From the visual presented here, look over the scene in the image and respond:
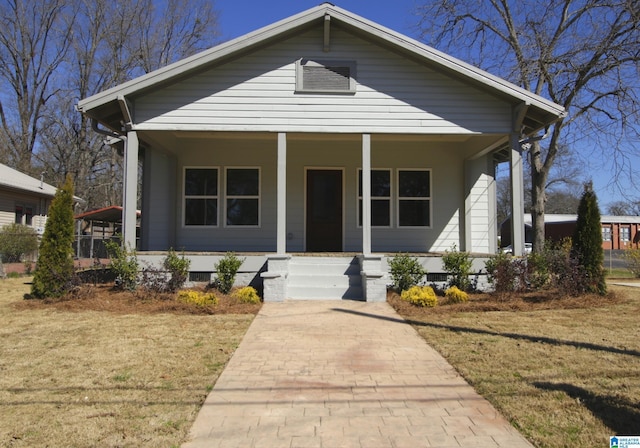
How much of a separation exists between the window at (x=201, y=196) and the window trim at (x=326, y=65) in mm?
3579

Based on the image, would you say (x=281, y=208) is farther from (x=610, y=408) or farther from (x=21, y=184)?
(x=21, y=184)

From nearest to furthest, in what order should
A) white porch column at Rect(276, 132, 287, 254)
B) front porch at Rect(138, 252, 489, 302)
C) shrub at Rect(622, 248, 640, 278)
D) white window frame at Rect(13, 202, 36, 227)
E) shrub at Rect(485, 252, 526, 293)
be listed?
front porch at Rect(138, 252, 489, 302), shrub at Rect(485, 252, 526, 293), white porch column at Rect(276, 132, 287, 254), shrub at Rect(622, 248, 640, 278), white window frame at Rect(13, 202, 36, 227)

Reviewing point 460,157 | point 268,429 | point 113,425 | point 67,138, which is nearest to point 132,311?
point 113,425

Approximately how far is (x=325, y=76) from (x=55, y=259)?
6420 mm

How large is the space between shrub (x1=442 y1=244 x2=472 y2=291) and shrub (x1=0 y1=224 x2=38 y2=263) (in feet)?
53.4

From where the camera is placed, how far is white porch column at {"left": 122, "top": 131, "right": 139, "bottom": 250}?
9.27 metres

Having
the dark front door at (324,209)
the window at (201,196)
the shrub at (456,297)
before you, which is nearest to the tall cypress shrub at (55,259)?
the window at (201,196)

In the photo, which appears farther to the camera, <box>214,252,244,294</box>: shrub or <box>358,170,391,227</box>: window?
<box>358,170,391,227</box>: window

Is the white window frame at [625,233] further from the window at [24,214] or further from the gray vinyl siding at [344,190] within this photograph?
the window at [24,214]

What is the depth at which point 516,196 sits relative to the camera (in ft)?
31.7

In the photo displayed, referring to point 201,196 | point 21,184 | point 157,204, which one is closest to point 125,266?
point 157,204

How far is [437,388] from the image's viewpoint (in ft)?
13.4

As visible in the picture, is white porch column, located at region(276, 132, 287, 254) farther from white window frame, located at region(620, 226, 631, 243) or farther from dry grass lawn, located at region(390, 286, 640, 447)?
white window frame, located at region(620, 226, 631, 243)

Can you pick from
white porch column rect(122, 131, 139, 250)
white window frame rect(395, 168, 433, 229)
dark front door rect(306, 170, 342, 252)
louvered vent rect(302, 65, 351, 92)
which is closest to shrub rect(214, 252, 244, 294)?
white porch column rect(122, 131, 139, 250)
